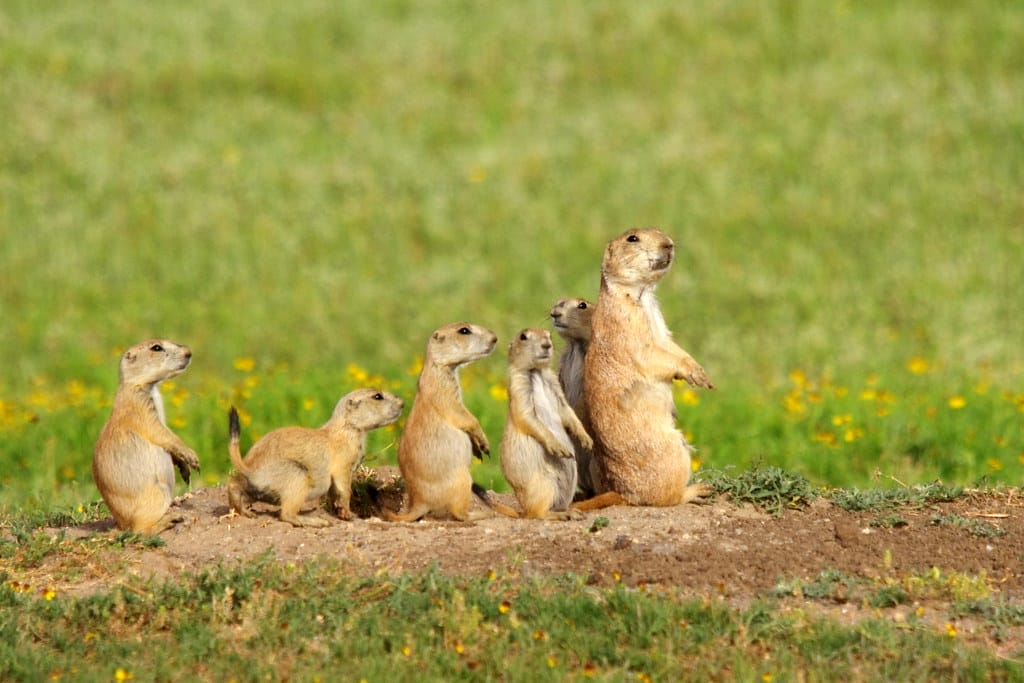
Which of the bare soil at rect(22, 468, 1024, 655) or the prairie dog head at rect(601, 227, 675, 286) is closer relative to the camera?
the bare soil at rect(22, 468, 1024, 655)

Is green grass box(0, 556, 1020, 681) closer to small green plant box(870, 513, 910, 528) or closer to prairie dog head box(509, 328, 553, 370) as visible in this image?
small green plant box(870, 513, 910, 528)

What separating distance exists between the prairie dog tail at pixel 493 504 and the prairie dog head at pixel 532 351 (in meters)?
0.84

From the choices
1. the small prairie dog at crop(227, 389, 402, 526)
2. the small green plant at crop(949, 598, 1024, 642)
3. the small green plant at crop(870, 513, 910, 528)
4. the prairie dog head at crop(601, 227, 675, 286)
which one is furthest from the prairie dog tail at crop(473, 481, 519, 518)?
the small green plant at crop(949, 598, 1024, 642)

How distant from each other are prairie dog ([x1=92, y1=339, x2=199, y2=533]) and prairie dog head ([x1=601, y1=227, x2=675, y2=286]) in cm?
248

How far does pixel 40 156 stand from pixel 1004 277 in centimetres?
1246

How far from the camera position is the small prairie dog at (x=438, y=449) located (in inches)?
343

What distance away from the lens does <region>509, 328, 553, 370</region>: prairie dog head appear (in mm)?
8977

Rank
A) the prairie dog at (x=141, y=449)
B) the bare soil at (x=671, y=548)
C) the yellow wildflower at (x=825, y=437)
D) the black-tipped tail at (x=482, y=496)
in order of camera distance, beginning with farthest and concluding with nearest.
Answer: the yellow wildflower at (x=825, y=437) → the black-tipped tail at (x=482, y=496) → the prairie dog at (x=141, y=449) → the bare soil at (x=671, y=548)

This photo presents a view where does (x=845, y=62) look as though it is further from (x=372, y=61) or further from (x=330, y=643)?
(x=330, y=643)

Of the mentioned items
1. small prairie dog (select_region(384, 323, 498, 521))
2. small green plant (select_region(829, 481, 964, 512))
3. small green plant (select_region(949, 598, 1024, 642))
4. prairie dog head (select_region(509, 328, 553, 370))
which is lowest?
small green plant (select_region(949, 598, 1024, 642))

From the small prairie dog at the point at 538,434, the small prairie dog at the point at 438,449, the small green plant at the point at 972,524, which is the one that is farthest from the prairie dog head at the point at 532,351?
the small green plant at the point at 972,524

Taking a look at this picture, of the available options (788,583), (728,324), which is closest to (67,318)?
(728,324)

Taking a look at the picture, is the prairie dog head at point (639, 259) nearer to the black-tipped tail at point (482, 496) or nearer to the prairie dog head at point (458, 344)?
the prairie dog head at point (458, 344)

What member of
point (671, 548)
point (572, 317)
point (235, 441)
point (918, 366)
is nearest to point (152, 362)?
point (235, 441)
